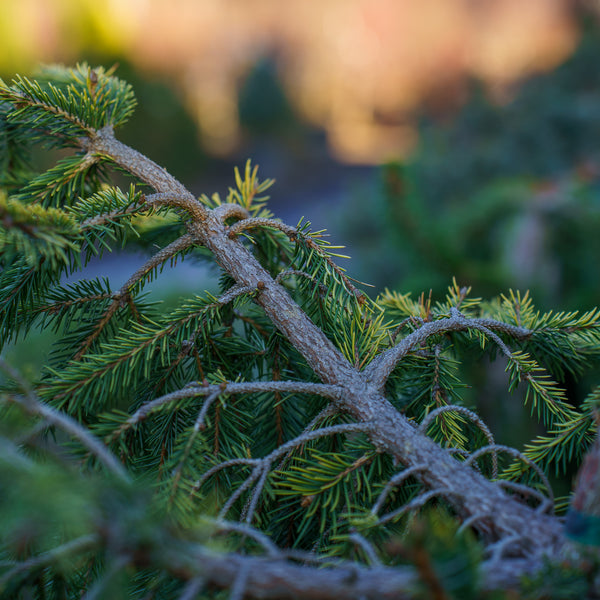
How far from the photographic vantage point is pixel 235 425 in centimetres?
42

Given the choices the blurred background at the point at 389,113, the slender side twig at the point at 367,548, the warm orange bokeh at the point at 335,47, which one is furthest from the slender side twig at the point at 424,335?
Result: the warm orange bokeh at the point at 335,47

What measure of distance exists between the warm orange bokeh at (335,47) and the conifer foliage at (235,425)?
4340 millimetres

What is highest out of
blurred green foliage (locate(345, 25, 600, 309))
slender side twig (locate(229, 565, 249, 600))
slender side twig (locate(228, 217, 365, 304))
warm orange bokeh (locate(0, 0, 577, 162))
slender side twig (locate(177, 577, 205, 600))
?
warm orange bokeh (locate(0, 0, 577, 162))

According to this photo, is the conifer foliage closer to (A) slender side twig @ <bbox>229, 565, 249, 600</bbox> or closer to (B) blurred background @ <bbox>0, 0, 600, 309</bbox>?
(A) slender side twig @ <bbox>229, 565, 249, 600</bbox>

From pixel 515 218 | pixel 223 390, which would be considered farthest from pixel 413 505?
pixel 515 218

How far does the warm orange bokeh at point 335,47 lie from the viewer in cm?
432

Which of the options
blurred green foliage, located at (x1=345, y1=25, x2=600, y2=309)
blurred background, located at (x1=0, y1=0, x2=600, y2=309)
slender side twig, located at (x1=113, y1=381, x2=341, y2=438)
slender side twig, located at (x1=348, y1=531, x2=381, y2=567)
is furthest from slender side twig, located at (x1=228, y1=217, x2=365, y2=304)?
blurred green foliage, located at (x1=345, y1=25, x2=600, y2=309)

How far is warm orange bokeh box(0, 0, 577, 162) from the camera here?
14.2ft

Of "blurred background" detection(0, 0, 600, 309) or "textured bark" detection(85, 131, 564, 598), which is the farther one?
"blurred background" detection(0, 0, 600, 309)

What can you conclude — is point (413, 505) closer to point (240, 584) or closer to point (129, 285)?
point (240, 584)

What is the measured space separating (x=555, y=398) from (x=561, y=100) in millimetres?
3048

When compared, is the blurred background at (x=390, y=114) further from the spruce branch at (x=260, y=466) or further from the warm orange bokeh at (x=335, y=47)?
the spruce branch at (x=260, y=466)

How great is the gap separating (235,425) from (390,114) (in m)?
6.33

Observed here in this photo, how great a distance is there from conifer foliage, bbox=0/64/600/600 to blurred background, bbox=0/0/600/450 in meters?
0.44
